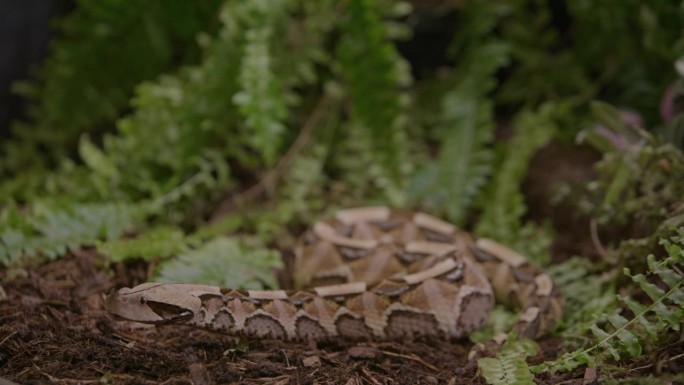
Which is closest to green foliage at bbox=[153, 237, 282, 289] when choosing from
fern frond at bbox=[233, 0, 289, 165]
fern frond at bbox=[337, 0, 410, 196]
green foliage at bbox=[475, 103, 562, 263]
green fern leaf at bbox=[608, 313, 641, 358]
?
fern frond at bbox=[233, 0, 289, 165]

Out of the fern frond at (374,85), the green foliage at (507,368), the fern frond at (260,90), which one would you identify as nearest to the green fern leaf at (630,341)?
the green foliage at (507,368)

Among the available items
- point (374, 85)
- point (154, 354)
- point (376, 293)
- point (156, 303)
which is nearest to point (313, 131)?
point (374, 85)

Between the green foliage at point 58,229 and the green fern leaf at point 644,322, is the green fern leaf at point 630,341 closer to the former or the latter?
the green fern leaf at point 644,322

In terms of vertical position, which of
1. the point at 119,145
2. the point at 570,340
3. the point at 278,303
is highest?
the point at 119,145

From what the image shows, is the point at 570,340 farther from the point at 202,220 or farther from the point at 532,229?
the point at 202,220

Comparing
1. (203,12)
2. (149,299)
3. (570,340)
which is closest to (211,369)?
(149,299)

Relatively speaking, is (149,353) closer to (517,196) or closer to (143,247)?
(143,247)
